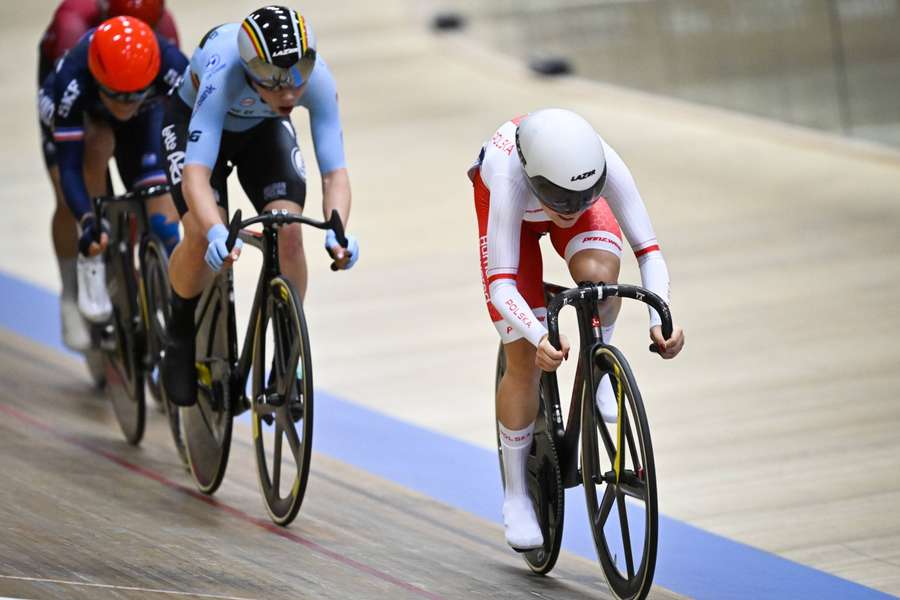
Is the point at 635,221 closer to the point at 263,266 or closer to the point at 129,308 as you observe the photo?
the point at 263,266

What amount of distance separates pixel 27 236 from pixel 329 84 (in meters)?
5.51

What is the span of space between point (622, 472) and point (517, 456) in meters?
0.49

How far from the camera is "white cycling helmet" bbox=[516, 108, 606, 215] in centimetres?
358

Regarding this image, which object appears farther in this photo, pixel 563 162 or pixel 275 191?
pixel 275 191

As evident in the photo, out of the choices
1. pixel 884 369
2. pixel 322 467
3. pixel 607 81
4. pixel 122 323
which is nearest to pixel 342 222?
pixel 322 467

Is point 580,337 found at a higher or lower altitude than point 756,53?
higher

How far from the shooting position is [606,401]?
374 cm

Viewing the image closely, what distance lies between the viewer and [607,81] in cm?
1247

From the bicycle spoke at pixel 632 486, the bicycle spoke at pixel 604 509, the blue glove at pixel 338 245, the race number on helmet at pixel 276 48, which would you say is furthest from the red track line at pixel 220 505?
the race number on helmet at pixel 276 48

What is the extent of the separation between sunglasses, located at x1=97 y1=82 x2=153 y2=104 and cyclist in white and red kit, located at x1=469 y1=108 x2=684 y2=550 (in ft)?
5.72

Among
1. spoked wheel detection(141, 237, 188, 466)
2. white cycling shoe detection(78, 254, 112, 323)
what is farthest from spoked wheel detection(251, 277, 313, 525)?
white cycling shoe detection(78, 254, 112, 323)

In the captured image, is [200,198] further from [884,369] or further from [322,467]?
[884,369]

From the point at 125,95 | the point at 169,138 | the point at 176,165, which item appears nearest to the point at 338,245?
the point at 176,165

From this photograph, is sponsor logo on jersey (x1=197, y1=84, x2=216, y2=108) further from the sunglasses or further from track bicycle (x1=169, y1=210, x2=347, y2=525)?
the sunglasses
